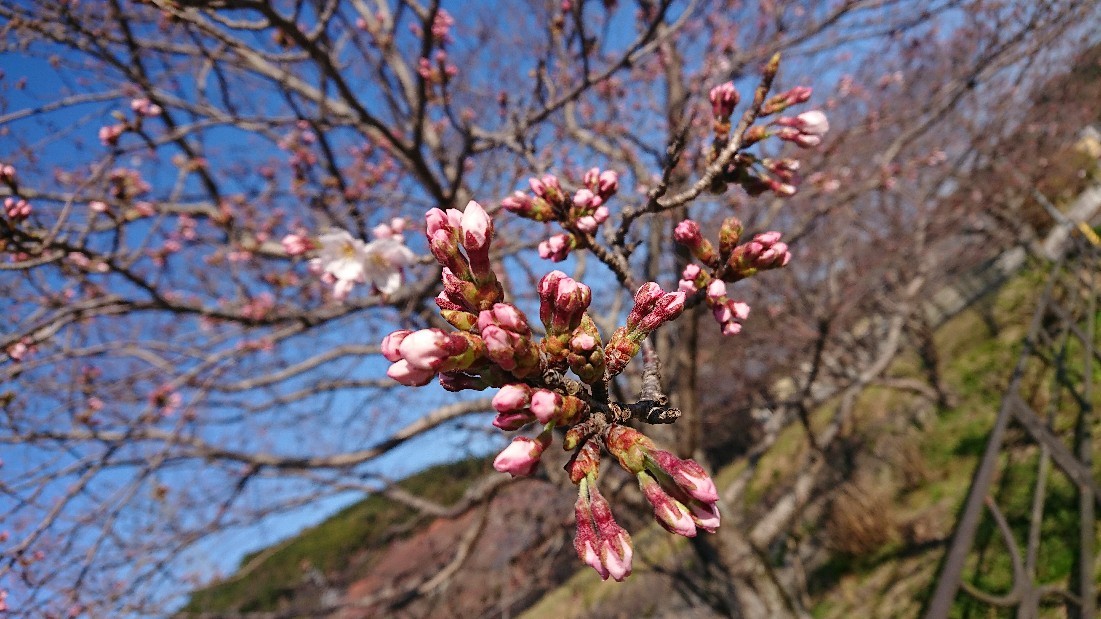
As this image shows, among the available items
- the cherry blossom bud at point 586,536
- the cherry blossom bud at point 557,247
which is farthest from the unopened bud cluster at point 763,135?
the cherry blossom bud at point 586,536

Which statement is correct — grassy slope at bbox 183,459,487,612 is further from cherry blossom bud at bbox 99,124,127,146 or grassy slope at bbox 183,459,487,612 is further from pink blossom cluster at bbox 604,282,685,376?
pink blossom cluster at bbox 604,282,685,376

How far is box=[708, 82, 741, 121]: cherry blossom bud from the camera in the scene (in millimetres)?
1517

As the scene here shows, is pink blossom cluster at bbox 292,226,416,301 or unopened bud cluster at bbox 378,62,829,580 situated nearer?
unopened bud cluster at bbox 378,62,829,580

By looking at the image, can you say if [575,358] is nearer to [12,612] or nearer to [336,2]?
[336,2]

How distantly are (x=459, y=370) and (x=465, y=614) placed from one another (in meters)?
5.10

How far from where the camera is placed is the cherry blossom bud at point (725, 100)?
152 centimetres

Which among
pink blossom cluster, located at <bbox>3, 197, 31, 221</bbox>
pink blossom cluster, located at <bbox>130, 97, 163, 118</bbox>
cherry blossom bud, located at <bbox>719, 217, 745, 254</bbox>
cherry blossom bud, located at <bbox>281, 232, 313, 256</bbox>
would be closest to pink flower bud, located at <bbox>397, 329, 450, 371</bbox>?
cherry blossom bud, located at <bbox>719, 217, 745, 254</bbox>

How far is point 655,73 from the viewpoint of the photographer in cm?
688

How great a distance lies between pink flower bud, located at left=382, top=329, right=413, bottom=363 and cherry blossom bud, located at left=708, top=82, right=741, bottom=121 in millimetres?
1125

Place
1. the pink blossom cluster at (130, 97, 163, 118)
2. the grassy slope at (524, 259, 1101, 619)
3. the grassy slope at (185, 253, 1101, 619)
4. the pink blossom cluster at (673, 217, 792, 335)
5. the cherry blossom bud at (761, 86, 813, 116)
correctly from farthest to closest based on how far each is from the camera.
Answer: the grassy slope at (185, 253, 1101, 619) < the grassy slope at (524, 259, 1101, 619) < the pink blossom cluster at (130, 97, 163, 118) < the cherry blossom bud at (761, 86, 813, 116) < the pink blossom cluster at (673, 217, 792, 335)

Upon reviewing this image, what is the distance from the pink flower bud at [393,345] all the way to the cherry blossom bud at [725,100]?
1.13m

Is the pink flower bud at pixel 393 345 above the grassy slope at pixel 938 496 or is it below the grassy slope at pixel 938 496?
above

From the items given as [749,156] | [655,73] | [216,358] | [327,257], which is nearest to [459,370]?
[749,156]

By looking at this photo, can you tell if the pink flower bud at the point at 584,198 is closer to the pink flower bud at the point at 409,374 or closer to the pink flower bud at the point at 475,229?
the pink flower bud at the point at 475,229
